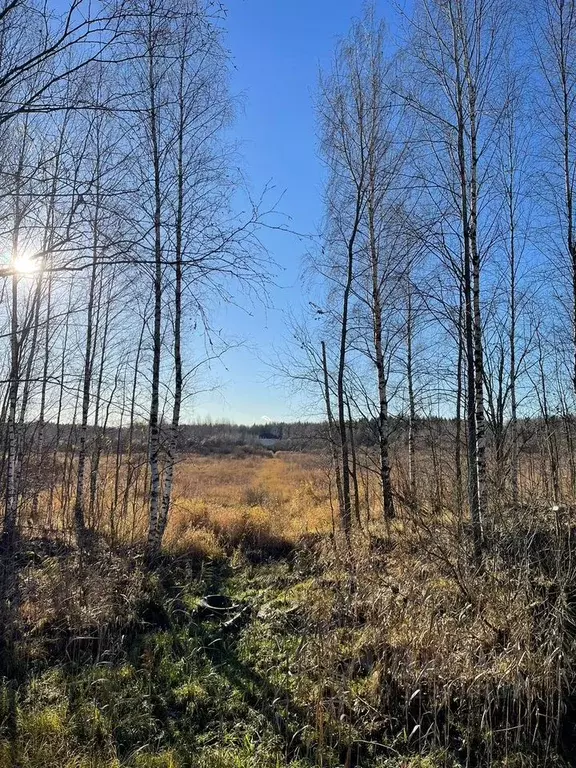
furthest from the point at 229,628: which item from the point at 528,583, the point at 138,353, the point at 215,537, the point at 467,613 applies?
the point at 138,353

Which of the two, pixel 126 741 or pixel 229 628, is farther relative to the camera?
pixel 229 628

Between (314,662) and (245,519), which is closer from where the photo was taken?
(314,662)

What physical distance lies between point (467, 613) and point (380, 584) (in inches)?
52.7

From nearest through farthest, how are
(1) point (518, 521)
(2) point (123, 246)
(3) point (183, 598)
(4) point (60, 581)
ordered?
(2) point (123, 246)
(1) point (518, 521)
(4) point (60, 581)
(3) point (183, 598)

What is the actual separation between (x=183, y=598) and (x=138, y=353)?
6462 mm

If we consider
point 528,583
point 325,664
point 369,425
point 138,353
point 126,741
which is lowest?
point 126,741

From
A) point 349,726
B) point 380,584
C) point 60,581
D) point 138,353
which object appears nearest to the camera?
point 349,726

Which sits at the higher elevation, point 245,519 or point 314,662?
point 245,519

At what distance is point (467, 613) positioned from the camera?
5.37 metres

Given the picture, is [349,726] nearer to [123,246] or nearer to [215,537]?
[123,246]

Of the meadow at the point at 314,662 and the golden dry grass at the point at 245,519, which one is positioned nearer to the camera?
the meadow at the point at 314,662

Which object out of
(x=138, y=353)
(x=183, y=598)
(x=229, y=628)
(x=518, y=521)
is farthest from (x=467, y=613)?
(x=138, y=353)

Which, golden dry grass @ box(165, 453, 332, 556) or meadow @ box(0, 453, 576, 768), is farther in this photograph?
golden dry grass @ box(165, 453, 332, 556)

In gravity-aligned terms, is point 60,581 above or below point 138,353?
below
